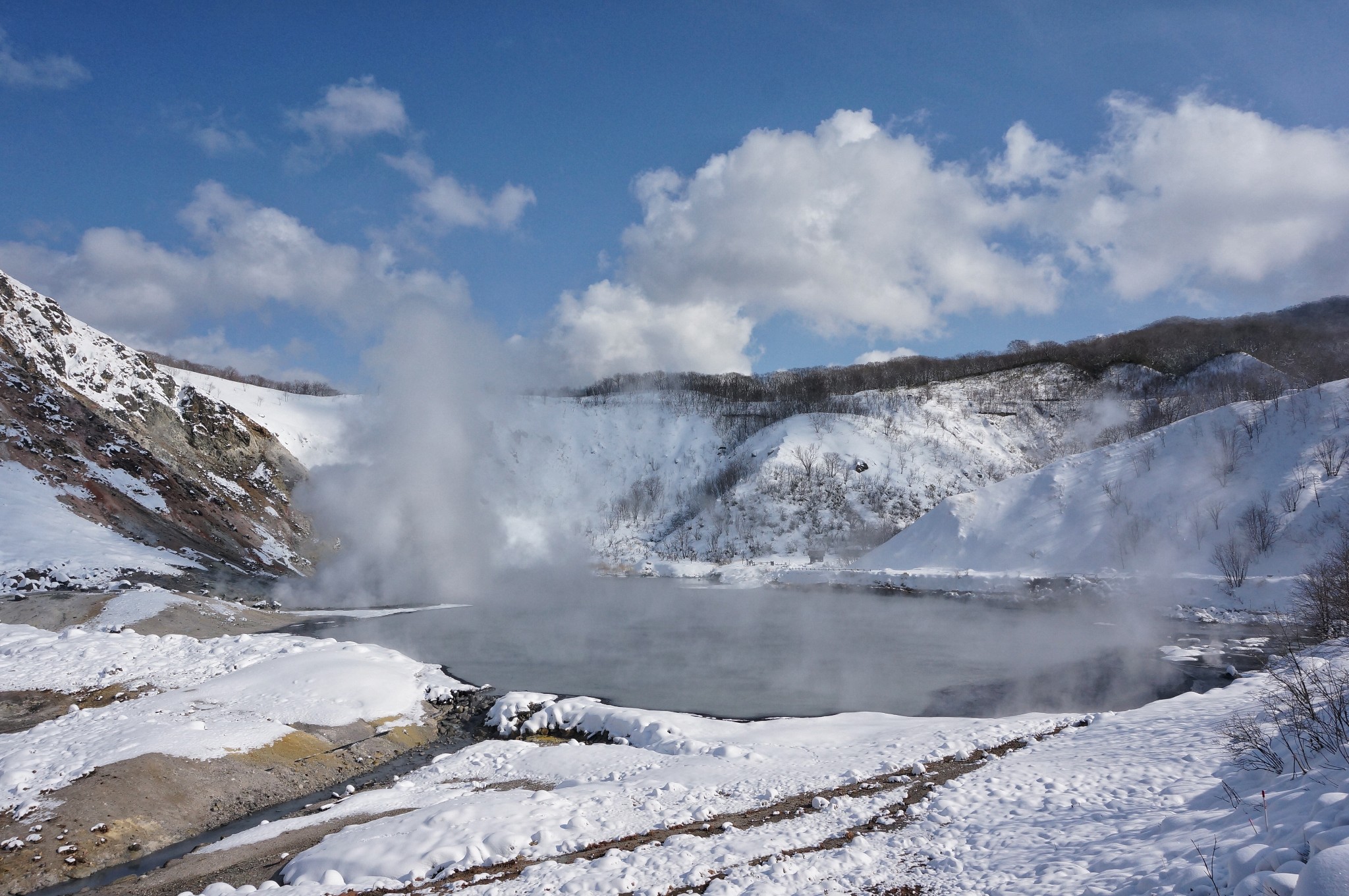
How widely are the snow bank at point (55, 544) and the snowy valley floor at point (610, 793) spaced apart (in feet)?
29.2

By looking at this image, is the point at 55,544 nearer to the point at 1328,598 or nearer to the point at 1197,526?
the point at 1328,598

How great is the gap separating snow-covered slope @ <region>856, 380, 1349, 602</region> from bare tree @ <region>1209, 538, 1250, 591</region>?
15cm

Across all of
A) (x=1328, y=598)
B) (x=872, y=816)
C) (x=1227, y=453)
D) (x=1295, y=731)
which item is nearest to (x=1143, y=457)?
(x=1227, y=453)

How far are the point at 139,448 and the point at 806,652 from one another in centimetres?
3863

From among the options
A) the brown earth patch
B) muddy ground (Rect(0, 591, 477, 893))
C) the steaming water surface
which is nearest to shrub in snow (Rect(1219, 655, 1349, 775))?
the steaming water surface

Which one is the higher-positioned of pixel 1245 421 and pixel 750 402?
pixel 750 402

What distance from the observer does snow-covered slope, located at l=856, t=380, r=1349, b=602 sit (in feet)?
109

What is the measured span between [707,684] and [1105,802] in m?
13.0

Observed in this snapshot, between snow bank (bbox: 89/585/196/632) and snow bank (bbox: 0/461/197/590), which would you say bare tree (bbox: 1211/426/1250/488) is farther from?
snow bank (bbox: 0/461/197/590)

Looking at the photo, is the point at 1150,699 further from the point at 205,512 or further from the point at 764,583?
the point at 205,512

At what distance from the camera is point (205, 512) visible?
3878cm

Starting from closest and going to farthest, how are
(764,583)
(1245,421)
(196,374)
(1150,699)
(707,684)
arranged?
(1150,699)
(707,684)
(1245,421)
(764,583)
(196,374)

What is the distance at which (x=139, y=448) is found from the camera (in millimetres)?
38250

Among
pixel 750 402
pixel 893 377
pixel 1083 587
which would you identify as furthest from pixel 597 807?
pixel 893 377
